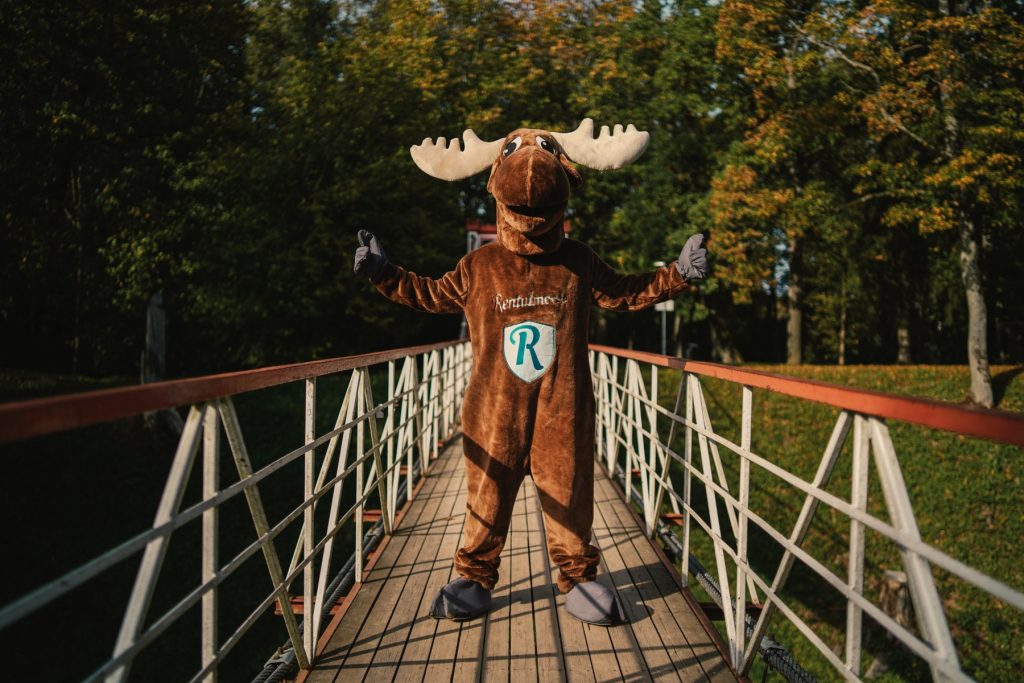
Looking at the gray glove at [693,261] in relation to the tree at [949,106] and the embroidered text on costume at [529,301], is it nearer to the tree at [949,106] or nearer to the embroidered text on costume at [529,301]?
the embroidered text on costume at [529,301]

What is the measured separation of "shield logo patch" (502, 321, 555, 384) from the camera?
286 centimetres

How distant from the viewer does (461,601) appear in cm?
286

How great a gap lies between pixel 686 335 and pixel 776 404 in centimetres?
1752

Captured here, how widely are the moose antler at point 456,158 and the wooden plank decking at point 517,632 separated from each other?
1.92m

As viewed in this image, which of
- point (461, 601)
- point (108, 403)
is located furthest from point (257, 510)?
point (461, 601)

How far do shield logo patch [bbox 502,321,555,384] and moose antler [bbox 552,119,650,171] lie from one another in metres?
0.92

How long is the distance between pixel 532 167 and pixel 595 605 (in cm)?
175

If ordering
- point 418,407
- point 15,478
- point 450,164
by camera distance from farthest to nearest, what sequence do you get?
point 15,478, point 418,407, point 450,164

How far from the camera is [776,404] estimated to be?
16078 mm

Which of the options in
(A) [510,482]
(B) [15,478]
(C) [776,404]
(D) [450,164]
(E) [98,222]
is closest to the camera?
(A) [510,482]

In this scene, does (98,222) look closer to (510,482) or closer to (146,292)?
(146,292)

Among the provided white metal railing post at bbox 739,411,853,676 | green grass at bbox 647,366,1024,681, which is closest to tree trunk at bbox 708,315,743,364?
green grass at bbox 647,366,1024,681

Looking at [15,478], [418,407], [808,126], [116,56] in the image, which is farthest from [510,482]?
[808,126]

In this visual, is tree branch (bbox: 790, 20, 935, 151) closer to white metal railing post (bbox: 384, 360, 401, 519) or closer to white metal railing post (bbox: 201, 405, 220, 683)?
white metal railing post (bbox: 384, 360, 401, 519)
